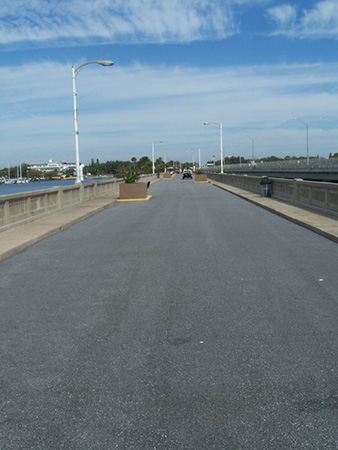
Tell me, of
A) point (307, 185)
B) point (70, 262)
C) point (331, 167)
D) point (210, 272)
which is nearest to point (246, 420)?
point (210, 272)

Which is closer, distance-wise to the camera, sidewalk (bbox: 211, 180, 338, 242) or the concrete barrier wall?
sidewalk (bbox: 211, 180, 338, 242)

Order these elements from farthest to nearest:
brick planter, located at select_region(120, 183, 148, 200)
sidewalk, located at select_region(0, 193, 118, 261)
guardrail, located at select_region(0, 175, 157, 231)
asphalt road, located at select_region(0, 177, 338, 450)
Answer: brick planter, located at select_region(120, 183, 148, 200), guardrail, located at select_region(0, 175, 157, 231), sidewalk, located at select_region(0, 193, 118, 261), asphalt road, located at select_region(0, 177, 338, 450)

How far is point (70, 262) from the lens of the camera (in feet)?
32.6

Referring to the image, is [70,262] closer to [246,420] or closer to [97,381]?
[97,381]

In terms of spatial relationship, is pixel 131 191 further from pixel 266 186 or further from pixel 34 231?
pixel 34 231

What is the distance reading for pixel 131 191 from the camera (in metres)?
30.7

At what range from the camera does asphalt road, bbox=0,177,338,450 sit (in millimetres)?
3430

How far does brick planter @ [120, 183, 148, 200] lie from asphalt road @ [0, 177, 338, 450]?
20.7m

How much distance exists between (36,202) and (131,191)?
13487 mm

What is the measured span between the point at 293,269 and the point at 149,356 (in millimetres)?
4677

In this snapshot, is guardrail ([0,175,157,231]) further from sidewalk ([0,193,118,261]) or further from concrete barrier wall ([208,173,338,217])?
concrete barrier wall ([208,173,338,217])

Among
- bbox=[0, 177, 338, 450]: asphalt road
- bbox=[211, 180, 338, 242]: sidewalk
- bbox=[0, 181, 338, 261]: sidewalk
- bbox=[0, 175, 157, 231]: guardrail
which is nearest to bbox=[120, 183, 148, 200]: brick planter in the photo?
bbox=[0, 175, 157, 231]: guardrail

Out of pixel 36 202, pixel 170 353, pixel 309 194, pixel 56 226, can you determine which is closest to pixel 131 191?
pixel 36 202

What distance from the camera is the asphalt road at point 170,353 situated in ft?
11.3
